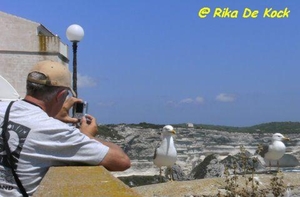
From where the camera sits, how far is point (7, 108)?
9.15 ft

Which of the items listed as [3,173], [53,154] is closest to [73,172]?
[53,154]

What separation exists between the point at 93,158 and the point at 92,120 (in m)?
0.40

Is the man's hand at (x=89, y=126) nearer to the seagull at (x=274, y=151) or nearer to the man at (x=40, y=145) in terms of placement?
the man at (x=40, y=145)

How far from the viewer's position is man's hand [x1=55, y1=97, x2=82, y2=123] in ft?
10.2

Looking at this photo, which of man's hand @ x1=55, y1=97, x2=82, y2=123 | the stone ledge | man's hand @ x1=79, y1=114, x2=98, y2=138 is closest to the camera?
the stone ledge

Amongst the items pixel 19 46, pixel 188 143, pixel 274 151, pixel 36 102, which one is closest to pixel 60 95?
pixel 36 102

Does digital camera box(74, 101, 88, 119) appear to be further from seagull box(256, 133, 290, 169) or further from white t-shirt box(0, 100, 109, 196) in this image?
seagull box(256, 133, 290, 169)

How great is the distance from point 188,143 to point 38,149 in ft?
99.1

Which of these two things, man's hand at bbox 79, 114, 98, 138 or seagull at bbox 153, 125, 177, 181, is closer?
man's hand at bbox 79, 114, 98, 138

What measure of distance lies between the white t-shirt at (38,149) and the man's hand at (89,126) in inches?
9.0

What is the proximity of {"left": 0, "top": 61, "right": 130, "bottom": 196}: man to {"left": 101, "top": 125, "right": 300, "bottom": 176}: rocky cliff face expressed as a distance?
67.9ft

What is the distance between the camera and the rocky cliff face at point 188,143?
26.6 meters

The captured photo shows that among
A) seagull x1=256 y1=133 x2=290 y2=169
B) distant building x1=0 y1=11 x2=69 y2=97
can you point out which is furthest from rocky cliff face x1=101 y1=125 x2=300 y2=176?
seagull x1=256 y1=133 x2=290 y2=169

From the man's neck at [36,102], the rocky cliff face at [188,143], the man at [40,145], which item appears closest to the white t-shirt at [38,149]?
the man at [40,145]
